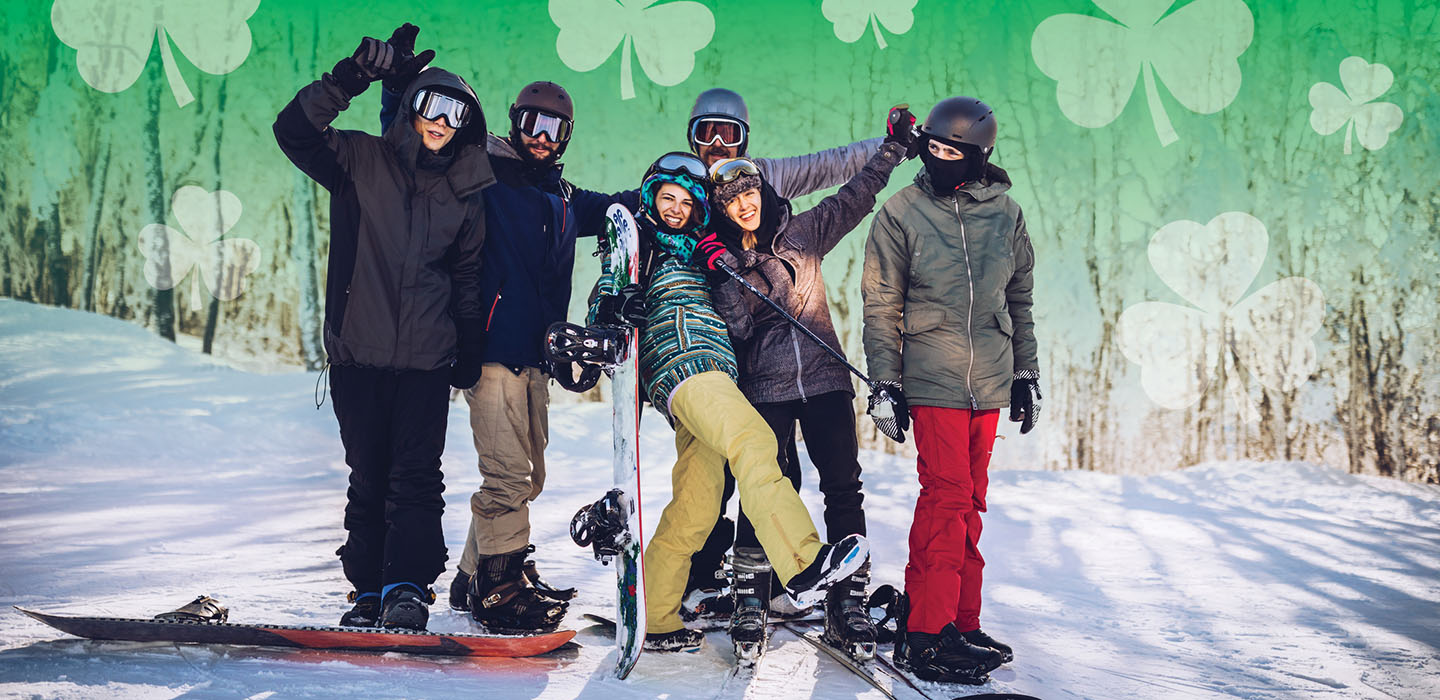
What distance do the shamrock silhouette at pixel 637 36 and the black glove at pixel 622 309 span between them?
515 cm

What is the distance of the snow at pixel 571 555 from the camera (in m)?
2.53

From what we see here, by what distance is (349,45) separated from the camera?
7.91m

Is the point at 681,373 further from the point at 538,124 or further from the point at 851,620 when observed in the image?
the point at 538,124

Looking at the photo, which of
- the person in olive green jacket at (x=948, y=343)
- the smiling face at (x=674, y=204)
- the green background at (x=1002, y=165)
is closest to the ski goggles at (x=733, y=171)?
the smiling face at (x=674, y=204)

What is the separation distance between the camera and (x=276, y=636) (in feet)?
8.44

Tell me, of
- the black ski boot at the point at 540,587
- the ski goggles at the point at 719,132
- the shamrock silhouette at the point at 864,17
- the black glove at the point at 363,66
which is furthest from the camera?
the shamrock silhouette at the point at 864,17

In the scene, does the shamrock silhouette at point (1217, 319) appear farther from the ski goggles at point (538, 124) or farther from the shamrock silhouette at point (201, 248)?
the shamrock silhouette at point (201, 248)

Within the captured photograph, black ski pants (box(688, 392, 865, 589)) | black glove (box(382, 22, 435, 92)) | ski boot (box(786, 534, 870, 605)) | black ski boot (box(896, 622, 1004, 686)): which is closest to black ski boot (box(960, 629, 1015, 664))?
black ski boot (box(896, 622, 1004, 686))

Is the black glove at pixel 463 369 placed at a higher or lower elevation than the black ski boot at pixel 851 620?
higher

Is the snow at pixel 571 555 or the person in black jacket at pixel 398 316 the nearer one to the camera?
the snow at pixel 571 555

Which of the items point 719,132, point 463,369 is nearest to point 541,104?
point 719,132

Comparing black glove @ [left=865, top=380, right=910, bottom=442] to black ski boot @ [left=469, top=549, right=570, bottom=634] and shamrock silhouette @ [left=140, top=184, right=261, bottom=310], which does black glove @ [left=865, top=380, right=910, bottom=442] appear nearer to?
black ski boot @ [left=469, top=549, right=570, bottom=634]

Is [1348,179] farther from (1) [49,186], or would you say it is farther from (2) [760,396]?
(1) [49,186]

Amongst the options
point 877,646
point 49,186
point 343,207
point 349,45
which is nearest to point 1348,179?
point 877,646
